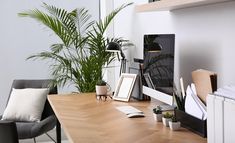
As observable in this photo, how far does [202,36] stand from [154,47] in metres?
0.30

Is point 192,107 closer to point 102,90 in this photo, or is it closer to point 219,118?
point 219,118

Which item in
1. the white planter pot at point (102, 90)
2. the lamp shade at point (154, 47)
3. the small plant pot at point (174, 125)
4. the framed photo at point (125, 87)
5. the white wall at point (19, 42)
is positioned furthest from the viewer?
the white wall at point (19, 42)

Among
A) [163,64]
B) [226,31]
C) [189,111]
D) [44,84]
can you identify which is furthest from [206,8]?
[44,84]

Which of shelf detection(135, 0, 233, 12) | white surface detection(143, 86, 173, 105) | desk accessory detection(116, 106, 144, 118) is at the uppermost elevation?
shelf detection(135, 0, 233, 12)

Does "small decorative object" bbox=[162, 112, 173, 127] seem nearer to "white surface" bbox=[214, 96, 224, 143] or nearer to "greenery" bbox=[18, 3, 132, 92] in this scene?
"white surface" bbox=[214, 96, 224, 143]

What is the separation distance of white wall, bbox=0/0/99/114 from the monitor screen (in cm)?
243

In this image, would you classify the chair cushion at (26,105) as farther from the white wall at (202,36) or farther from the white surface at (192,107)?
the white surface at (192,107)

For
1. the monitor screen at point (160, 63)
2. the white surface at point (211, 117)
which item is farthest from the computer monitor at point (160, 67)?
the white surface at point (211, 117)

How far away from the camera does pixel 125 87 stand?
2.69 metres

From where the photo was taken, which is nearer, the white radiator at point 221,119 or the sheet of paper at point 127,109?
the white radiator at point 221,119

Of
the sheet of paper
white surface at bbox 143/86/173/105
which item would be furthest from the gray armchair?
white surface at bbox 143/86/173/105

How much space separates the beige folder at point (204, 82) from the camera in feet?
5.28

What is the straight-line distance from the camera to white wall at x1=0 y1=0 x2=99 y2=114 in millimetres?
4363

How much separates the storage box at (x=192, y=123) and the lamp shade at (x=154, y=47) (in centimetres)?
44
